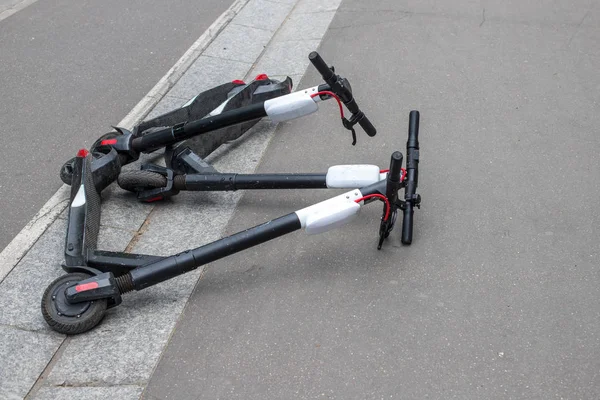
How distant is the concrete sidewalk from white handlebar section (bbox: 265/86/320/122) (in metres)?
0.69

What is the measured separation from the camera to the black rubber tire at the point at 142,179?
14.5ft

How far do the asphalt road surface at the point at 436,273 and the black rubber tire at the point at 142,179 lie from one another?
579 mm

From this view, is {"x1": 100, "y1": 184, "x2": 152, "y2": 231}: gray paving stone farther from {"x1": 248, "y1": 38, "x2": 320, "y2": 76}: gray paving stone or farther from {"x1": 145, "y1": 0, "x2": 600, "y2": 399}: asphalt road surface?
{"x1": 248, "y1": 38, "x2": 320, "y2": 76}: gray paving stone

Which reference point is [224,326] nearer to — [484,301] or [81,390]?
[81,390]

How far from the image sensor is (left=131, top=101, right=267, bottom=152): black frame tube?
452 centimetres

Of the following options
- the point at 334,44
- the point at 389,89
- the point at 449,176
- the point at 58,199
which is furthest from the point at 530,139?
the point at 58,199

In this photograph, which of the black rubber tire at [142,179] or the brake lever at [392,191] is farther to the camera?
the black rubber tire at [142,179]

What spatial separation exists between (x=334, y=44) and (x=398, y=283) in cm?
385

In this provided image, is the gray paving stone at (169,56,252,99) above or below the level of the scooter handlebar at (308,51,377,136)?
below

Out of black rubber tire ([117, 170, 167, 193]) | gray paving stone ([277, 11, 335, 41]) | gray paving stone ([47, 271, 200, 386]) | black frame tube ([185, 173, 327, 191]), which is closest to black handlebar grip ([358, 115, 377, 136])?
black frame tube ([185, 173, 327, 191])

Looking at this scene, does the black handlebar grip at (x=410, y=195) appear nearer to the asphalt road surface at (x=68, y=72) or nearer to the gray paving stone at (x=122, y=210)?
the gray paving stone at (x=122, y=210)

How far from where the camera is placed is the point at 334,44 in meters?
7.05

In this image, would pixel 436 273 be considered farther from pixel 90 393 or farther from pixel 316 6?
pixel 316 6

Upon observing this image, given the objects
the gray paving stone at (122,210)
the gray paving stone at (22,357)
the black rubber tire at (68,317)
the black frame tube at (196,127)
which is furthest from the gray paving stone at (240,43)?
the gray paving stone at (22,357)
